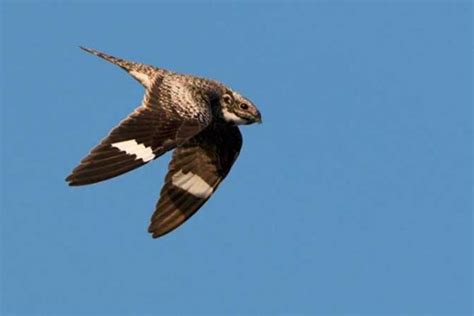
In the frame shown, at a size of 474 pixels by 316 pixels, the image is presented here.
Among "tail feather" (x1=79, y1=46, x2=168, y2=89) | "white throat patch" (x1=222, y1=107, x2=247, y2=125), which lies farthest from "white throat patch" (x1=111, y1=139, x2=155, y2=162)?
"white throat patch" (x1=222, y1=107, x2=247, y2=125)

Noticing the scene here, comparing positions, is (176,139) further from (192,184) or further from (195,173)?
(195,173)

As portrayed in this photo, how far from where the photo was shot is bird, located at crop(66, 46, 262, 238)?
46.8ft

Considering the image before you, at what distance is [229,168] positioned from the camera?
1728 centimetres

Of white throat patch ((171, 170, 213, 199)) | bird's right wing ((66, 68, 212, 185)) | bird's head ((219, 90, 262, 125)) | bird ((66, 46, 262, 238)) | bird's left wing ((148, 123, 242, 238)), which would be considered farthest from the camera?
white throat patch ((171, 170, 213, 199))

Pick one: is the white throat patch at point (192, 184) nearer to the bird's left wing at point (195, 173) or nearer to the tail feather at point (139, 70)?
the bird's left wing at point (195, 173)

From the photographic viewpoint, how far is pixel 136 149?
14398mm

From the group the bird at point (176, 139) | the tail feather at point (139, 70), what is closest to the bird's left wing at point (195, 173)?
the bird at point (176, 139)

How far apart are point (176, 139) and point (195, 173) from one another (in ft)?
7.58

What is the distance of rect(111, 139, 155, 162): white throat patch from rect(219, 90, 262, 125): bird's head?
242cm

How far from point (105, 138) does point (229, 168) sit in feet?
10.5

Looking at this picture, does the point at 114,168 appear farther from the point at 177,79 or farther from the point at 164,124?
the point at 177,79

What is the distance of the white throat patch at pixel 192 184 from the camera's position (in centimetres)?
1680

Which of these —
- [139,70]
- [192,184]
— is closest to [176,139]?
[192,184]

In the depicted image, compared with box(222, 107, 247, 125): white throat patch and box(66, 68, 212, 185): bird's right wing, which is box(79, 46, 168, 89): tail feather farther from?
box(222, 107, 247, 125): white throat patch
